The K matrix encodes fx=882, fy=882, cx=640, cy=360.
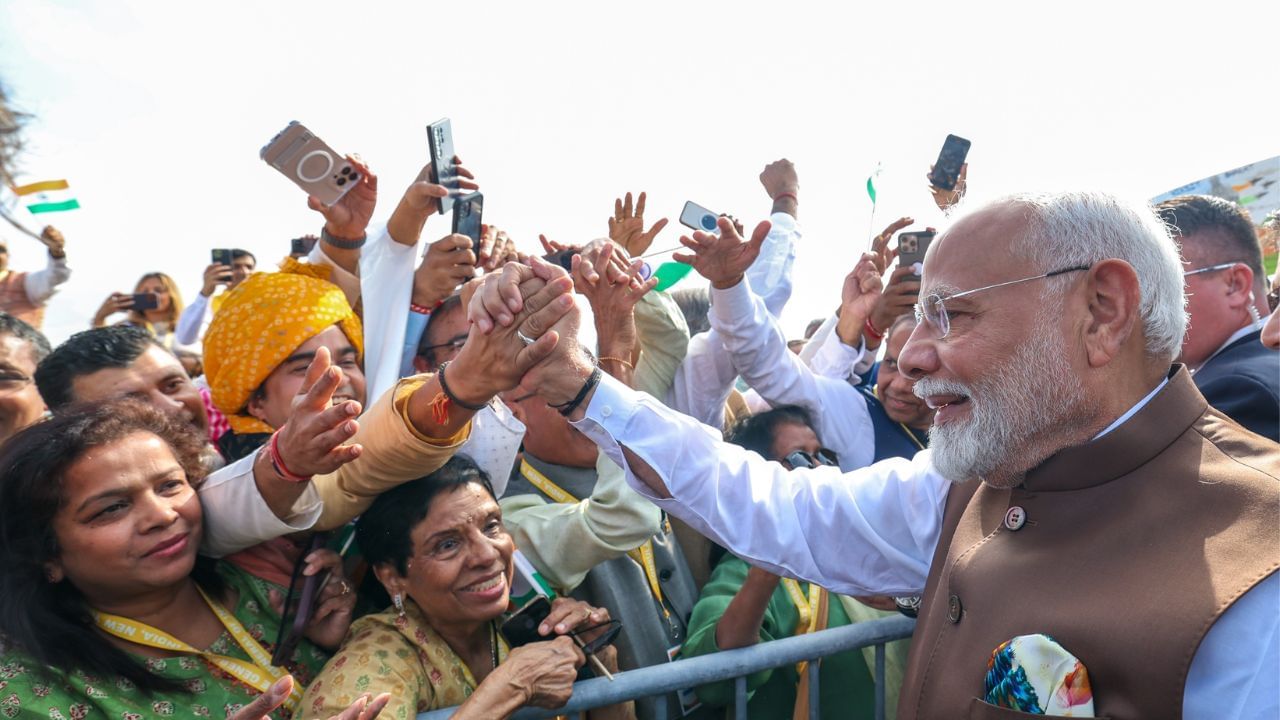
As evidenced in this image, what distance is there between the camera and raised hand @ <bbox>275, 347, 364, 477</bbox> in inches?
85.1

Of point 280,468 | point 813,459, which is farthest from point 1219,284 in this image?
point 280,468

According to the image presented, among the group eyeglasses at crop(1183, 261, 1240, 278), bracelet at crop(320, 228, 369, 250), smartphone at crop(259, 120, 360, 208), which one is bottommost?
eyeglasses at crop(1183, 261, 1240, 278)

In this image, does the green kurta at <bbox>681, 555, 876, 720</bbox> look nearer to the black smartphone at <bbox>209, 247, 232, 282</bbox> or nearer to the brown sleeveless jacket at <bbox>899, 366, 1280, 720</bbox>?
the brown sleeveless jacket at <bbox>899, 366, 1280, 720</bbox>

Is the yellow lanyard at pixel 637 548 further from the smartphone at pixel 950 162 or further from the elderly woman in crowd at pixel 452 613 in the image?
the smartphone at pixel 950 162

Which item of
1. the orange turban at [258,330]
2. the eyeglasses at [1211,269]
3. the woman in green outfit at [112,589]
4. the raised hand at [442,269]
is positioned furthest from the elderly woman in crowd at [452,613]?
the eyeglasses at [1211,269]

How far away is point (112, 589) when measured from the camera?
2186 mm

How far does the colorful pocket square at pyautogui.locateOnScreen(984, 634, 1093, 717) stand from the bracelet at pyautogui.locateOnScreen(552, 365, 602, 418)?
1089mm

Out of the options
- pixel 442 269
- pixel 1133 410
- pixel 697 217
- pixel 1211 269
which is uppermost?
pixel 697 217

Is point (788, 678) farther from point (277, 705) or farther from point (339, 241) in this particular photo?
point (339, 241)

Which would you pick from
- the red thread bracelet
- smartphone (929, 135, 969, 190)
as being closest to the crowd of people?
the red thread bracelet

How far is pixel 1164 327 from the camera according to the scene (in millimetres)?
1851

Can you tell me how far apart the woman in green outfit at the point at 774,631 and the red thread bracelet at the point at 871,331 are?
6.76 ft

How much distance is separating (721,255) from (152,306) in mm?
4381

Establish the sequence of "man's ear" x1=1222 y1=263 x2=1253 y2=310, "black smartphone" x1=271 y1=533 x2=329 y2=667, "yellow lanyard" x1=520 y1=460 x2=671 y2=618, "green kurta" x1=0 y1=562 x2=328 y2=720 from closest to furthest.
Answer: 1. "green kurta" x1=0 y1=562 x2=328 y2=720
2. "black smartphone" x1=271 y1=533 x2=329 y2=667
3. "yellow lanyard" x1=520 y1=460 x2=671 y2=618
4. "man's ear" x1=1222 y1=263 x2=1253 y2=310
